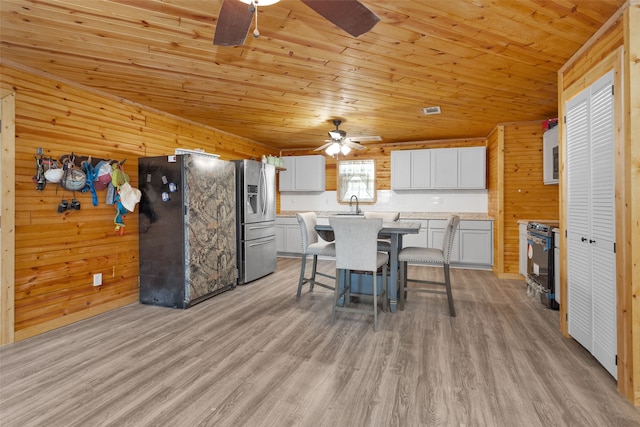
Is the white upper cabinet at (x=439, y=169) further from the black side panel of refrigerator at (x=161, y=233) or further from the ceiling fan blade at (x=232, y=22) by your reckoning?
the ceiling fan blade at (x=232, y=22)

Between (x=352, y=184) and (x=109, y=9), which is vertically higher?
(x=109, y=9)

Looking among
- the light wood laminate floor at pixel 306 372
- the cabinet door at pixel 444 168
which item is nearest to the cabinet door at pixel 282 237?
Result: the cabinet door at pixel 444 168

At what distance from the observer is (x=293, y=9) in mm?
1975

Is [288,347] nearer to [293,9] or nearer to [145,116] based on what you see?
[293,9]

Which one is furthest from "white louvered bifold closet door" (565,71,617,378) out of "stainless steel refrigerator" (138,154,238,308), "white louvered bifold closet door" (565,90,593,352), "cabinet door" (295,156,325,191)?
"cabinet door" (295,156,325,191)

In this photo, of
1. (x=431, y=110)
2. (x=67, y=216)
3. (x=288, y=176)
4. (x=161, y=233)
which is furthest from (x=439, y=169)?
(x=67, y=216)

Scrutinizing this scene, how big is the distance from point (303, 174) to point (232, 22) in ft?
17.0

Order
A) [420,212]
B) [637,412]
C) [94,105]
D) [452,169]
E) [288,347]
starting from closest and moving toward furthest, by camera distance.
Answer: [637,412], [288,347], [94,105], [452,169], [420,212]

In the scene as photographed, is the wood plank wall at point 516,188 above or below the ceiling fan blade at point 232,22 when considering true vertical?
below

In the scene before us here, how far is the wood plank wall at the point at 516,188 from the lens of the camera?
4.80 metres

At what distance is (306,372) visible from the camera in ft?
7.36

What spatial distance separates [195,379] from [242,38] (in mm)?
2174

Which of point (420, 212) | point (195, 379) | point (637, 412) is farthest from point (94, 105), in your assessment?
point (420, 212)

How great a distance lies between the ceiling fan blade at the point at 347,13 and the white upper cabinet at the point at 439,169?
463cm
